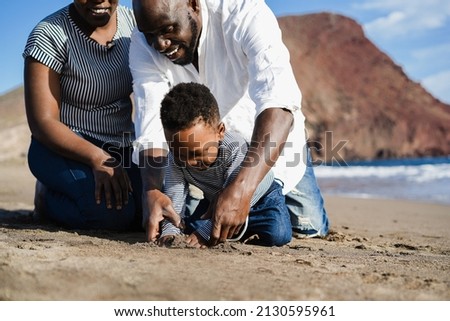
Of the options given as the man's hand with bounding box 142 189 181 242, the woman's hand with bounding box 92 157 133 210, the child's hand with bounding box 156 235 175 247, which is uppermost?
the woman's hand with bounding box 92 157 133 210

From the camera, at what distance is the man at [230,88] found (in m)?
2.61

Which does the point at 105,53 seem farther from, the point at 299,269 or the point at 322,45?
the point at 322,45

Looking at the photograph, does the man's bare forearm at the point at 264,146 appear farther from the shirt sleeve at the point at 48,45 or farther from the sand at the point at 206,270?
the shirt sleeve at the point at 48,45

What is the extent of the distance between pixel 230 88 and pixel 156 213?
1015 mm

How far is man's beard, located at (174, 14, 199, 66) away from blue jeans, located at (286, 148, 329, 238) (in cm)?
110

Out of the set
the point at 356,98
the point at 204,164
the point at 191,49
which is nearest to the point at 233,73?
the point at 191,49

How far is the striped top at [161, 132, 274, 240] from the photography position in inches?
109

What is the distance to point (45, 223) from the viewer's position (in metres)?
3.74

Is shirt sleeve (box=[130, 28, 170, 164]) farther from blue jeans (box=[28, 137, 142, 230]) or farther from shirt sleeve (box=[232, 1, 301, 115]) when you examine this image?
shirt sleeve (box=[232, 1, 301, 115])

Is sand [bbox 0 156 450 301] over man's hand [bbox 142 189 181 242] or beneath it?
beneath

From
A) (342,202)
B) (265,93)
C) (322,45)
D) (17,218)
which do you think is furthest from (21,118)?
(322,45)

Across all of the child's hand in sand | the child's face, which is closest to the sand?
the child's hand in sand

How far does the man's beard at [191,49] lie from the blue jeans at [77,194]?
79 cm

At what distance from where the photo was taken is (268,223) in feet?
9.60
